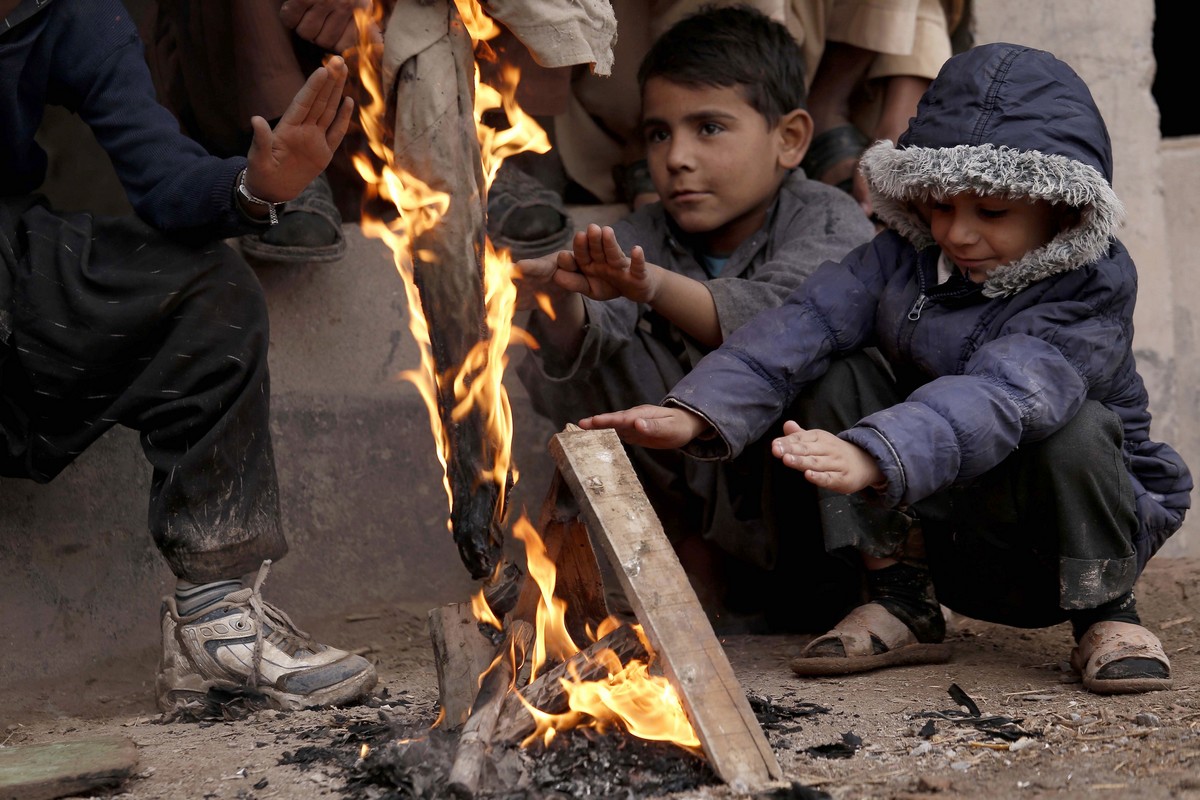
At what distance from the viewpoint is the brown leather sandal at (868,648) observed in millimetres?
2518

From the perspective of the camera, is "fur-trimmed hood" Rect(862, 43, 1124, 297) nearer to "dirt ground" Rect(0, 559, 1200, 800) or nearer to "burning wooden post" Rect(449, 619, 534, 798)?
"dirt ground" Rect(0, 559, 1200, 800)

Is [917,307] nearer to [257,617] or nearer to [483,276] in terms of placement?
[483,276]

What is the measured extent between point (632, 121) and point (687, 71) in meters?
0.60

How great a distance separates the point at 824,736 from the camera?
6.82 feet

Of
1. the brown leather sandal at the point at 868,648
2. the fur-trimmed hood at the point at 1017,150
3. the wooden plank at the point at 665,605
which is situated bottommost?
the brown leather sandal at the point at 868,648

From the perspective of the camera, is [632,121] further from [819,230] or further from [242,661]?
[242,661]

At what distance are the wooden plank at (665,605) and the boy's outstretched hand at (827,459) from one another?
0.82 feet

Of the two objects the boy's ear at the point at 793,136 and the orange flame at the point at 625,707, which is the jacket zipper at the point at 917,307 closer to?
the boy's ear at the point at 793,136

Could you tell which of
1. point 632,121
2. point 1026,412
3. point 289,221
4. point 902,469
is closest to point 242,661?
point 289,221

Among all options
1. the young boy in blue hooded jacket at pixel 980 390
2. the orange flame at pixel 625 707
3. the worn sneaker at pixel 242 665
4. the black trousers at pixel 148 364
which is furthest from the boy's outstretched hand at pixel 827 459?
the black trousers at pixel 148 364

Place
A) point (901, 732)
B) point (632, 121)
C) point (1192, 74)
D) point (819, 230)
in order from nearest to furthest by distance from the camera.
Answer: point (901, 732), point (819, 230), point (632, 121), point (1192, 74)

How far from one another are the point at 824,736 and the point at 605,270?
3.39 feet

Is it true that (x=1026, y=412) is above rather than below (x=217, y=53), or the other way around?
below

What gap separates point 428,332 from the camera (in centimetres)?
223
